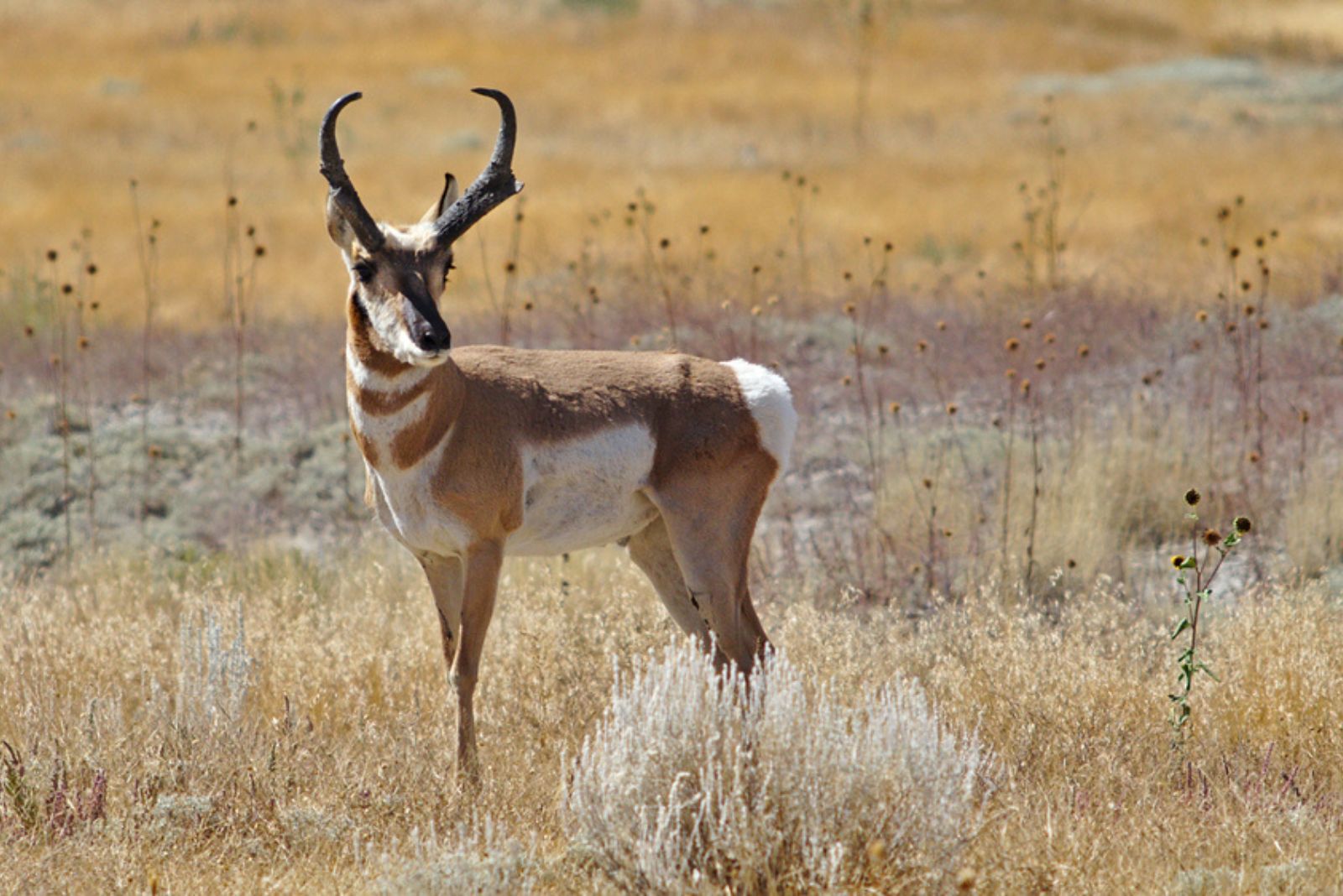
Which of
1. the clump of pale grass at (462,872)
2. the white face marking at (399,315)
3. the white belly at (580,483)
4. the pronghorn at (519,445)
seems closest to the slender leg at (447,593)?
the pronghorn at (519,445)

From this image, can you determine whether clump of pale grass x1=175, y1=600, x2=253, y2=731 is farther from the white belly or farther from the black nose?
the black nose

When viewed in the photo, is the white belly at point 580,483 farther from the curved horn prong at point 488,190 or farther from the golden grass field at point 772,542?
the curved horn prong at point 488,190

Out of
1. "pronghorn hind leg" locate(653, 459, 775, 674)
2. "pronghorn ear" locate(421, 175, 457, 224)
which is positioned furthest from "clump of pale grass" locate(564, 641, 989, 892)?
"pronghorn ear" locate(421, 175, 457, 224)

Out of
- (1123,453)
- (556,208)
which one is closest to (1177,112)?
(556,208)

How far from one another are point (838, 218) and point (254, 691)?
18.5 meters

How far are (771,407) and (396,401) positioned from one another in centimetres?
165

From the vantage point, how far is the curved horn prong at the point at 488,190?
6.16 m

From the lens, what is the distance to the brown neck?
20.2 ft

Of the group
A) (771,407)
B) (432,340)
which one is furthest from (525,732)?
(432,340)

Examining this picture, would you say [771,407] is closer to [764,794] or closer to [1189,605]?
[1189,605]

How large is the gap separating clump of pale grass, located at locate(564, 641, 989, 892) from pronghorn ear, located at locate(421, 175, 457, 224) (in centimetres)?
228

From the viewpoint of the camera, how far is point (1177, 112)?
3538 cm

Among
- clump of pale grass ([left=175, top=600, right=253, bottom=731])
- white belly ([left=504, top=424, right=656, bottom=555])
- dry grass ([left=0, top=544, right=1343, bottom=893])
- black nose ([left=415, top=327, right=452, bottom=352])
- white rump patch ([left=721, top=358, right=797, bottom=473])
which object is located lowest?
dry grass ([left=0, top=544, right=1343, bottom=893])

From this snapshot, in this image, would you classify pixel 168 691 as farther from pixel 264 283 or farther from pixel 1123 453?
pixel 264 283
